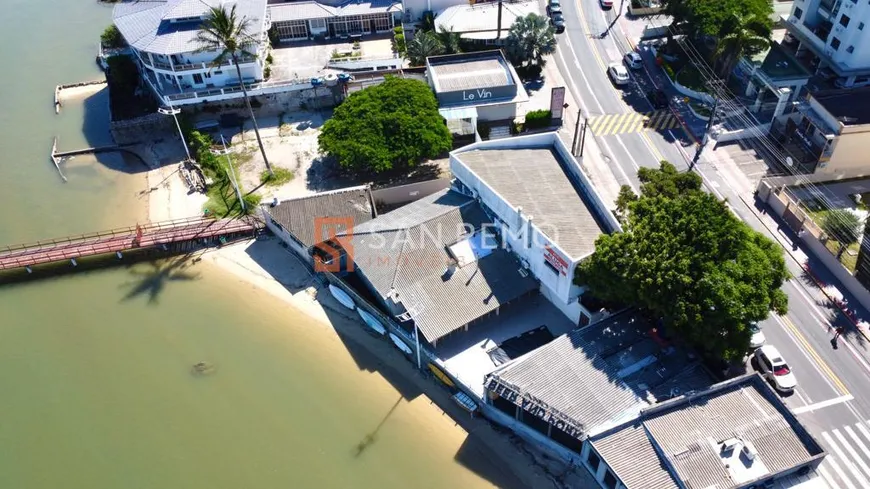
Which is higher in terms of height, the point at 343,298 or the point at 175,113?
the point at 175,113

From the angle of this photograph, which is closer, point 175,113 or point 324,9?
point 175,113

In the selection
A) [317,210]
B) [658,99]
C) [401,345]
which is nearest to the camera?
[401,345]

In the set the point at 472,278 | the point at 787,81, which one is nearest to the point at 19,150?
the point at 472,278

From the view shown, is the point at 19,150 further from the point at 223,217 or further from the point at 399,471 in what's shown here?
the point at 399,471

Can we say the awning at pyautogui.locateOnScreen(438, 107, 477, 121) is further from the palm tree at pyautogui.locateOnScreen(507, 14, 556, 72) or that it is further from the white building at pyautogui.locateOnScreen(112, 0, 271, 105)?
the white building at pyautogui.locateOnScreen(112, 0, 271, 105)

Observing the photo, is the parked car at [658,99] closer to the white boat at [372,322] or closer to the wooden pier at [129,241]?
the white boat at [372,322]

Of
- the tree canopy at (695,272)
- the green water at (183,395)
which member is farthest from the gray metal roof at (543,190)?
the green water at (183,395)

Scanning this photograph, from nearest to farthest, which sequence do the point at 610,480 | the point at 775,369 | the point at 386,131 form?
the point at 610,480, the point at 775,369, the point at 386,131

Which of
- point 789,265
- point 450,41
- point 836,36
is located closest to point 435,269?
point 789,265

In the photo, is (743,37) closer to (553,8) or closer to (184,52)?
(553,8)
